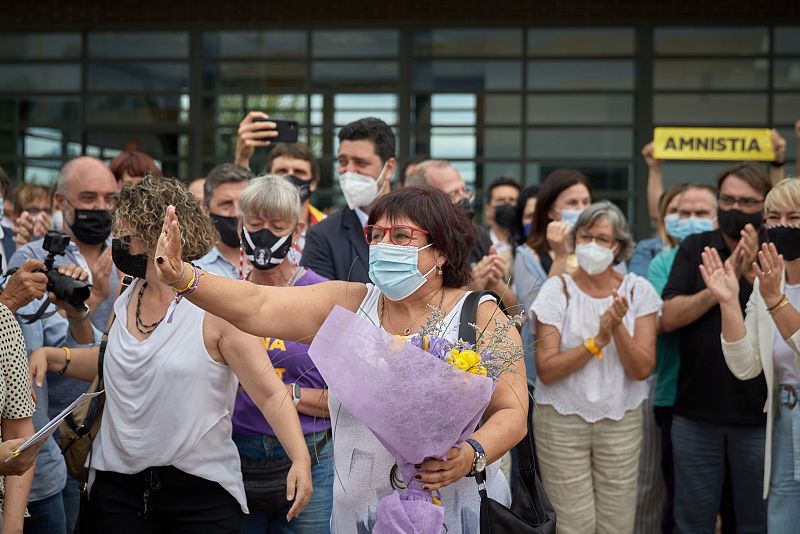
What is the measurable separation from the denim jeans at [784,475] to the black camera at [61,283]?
3.55 m

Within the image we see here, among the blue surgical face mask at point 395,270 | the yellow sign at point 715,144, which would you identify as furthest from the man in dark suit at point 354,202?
the yellow sign at point 715,144

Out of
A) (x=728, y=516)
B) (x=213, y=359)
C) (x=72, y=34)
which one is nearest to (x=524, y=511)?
(x=213, y=359)

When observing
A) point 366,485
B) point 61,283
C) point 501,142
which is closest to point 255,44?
point 501,142

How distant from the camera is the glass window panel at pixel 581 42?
12.6m

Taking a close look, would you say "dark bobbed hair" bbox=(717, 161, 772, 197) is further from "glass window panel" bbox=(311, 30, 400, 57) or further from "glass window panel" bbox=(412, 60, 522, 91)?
"glass window panel" bbox=(311, 30, 400, 57)

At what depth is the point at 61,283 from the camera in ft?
14.7

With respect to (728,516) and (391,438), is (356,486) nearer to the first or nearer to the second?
(391,438)

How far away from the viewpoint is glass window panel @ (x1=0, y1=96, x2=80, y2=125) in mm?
13242

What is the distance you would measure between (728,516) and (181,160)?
9.15 metres

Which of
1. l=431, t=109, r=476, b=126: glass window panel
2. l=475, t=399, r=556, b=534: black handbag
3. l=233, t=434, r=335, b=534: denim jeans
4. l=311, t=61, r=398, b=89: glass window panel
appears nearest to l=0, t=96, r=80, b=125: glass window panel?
l=311, t=61, r=398, b=89: glass window panel

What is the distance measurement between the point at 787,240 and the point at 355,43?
8.75 meters

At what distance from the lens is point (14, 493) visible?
12.1ft

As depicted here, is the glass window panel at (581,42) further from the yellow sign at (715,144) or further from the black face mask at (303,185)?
the black face mask at (303,185)

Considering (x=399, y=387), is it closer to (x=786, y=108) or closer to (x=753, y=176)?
(x=753, y=176)
